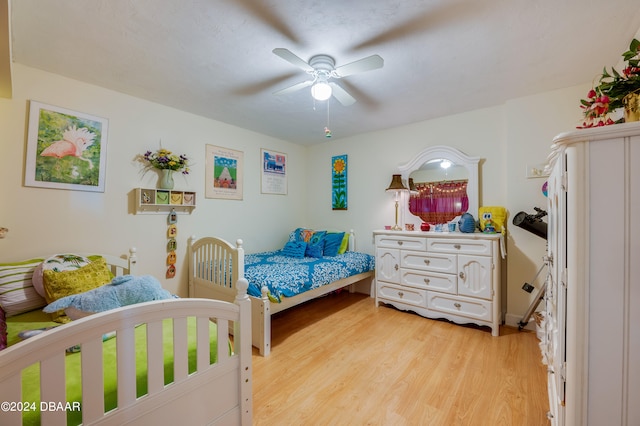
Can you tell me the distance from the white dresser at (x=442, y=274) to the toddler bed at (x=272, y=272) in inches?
17.6

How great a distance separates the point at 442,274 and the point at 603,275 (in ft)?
6.57

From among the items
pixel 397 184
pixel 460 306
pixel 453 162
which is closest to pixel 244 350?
pixel 460 306

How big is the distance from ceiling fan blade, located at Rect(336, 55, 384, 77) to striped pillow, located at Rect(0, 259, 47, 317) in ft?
8.66

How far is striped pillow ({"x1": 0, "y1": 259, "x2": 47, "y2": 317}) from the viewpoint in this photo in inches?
68.7

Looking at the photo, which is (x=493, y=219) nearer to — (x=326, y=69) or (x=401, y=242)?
(x=401, y=242)

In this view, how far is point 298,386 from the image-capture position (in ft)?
5.95

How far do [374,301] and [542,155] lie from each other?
246cm

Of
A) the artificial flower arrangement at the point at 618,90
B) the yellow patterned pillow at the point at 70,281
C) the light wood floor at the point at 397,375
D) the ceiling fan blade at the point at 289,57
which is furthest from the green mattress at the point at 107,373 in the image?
the artificial flower arrangement at the point at 618,90

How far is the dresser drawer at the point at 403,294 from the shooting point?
294cm

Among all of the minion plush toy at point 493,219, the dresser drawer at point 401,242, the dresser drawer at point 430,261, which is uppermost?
the minion plush toy at point 493,219

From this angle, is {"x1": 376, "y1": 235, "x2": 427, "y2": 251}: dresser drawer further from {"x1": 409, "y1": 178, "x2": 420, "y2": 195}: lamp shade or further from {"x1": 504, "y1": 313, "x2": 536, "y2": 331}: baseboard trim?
{"x1": 504, "y1": 313, "x2": 536, "y2": 331}: baseboard trim

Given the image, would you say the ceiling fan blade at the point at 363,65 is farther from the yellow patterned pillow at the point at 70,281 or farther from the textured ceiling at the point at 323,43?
the yellow patterned pillow at the point at 70,281

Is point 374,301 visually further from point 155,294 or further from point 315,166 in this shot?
point 155,294

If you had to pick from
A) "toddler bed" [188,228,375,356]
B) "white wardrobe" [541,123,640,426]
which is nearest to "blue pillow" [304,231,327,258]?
"toddler bed" [188,228,375,356]
